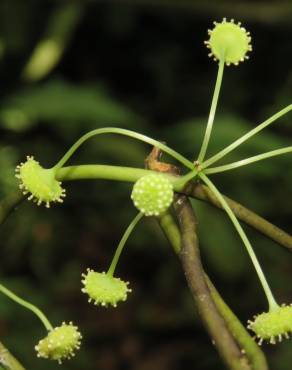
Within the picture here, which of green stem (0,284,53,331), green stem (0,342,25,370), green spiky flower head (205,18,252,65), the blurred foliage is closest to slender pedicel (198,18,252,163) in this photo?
green spiky flower head (205,18,252,65)

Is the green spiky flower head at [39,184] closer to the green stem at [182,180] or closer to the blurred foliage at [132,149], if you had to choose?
the green stem at [182,180]

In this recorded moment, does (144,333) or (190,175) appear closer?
(190,175)

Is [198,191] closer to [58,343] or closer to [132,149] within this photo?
[58,343]

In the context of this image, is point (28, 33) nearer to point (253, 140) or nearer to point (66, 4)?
point (66, 4)

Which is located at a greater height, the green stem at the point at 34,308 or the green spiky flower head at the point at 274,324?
the green stem at the point at 34,308

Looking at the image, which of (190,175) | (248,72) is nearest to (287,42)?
(248,72)

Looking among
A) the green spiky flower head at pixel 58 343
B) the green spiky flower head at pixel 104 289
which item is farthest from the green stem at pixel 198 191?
the green spiky flower head at pixel 58 343
